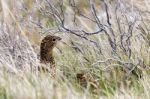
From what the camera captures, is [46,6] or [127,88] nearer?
[127,88]

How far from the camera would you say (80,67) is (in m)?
6.66

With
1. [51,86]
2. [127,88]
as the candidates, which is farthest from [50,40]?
[51,86]

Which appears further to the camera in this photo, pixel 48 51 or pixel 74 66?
pixel 74 66

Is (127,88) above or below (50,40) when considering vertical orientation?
below

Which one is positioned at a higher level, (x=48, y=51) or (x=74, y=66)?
(x=48, y=51)

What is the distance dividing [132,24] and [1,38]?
1.41m

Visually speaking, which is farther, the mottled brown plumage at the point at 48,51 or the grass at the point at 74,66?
the mottled brown plumage at the point at 48,51

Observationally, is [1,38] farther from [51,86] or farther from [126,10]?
[51,86]

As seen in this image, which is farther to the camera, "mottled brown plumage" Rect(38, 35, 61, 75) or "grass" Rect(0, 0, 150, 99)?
"mottled brown plumage" Rect(38, 35, 61, 75)

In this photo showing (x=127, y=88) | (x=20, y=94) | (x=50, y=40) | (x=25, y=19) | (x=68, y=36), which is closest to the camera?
(x=20, y=94)

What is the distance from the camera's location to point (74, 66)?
6719mm

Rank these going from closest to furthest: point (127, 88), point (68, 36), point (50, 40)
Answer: point (127, 88), point (50, 40), point (68, 36)

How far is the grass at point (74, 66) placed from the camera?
5.02 m

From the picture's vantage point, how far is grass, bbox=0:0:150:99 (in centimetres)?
502
